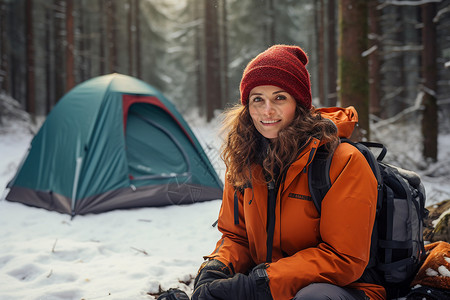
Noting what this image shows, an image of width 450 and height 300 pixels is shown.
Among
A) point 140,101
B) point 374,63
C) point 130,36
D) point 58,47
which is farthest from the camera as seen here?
point 130,36

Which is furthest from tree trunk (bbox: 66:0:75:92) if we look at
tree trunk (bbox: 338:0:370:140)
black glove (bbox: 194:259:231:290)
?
black glove (bbox: 194:259:231:290)

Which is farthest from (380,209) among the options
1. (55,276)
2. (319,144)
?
(55,276)

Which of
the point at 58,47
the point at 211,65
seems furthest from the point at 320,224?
the point at 58,47

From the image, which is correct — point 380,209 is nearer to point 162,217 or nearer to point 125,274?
point 125,274

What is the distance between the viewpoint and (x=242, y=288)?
1642mm

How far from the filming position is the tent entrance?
208 inches

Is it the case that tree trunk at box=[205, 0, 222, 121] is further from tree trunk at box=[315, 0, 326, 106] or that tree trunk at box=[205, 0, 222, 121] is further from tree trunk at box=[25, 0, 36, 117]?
tree trunk at box=[25, 0, 36, 117]

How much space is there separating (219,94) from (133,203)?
11.1 metres

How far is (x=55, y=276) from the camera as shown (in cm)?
286

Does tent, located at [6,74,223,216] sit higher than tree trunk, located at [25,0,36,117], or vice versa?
tree trunk, located at [25,0,36,117]

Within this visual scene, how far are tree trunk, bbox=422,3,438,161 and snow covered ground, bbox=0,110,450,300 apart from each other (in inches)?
173

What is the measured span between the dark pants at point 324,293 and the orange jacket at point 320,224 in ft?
0.14

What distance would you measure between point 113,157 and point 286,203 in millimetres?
3920

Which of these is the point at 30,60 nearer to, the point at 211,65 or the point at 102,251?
the point at 211,65
